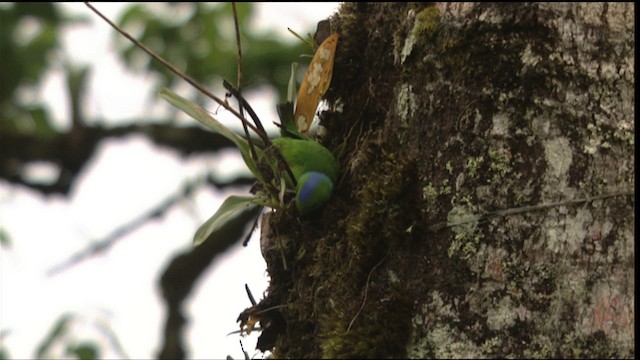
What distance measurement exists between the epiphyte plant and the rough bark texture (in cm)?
12

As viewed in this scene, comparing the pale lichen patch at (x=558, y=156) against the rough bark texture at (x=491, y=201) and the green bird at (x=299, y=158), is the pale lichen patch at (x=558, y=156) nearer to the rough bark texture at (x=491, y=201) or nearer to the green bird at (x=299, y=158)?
the rough bark texture at (x=491, y=201)

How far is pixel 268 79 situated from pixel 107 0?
103cm

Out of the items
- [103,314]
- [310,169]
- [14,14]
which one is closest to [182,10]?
[14,14]

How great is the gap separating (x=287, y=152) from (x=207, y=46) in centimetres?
221

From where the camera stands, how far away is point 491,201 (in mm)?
1631

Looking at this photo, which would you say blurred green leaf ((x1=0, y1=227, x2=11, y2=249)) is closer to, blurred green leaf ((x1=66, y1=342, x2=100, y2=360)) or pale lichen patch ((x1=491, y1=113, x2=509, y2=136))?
blurred green leaf ((x1=66, y1=342, x2=100, y2=360))

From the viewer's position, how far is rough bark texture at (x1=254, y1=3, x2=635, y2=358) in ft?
5.07

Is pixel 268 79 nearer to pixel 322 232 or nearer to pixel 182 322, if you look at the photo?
pixel 182 322

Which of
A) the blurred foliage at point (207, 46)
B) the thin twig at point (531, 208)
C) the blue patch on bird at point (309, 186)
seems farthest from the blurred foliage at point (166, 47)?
the thin twig at point (531, 208)

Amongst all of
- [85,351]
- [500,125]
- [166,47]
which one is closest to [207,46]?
[166,47]

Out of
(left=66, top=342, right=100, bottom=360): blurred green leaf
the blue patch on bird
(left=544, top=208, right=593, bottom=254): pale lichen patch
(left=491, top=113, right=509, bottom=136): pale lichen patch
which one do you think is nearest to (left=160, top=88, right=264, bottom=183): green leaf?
the blue patch on bird

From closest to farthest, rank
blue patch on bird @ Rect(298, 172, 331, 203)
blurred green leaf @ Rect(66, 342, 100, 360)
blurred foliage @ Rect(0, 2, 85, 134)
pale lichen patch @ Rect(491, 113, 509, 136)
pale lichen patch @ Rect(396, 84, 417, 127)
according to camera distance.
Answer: pale lichen patch @ Rect(491, 113, 509, 136)
pale lichen patch @ Rect(396, 84, 417, 127)
blue patch on bird @ Rect(298, 172, 331, 203)
blurred green leaf @ Rect(66, 342, 100, 360)
blurred foliage @ Rect(0, 2, 85, 134)

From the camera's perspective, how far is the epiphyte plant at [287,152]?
6.47 feet

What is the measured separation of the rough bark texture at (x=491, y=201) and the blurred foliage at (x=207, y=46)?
2.35 m
